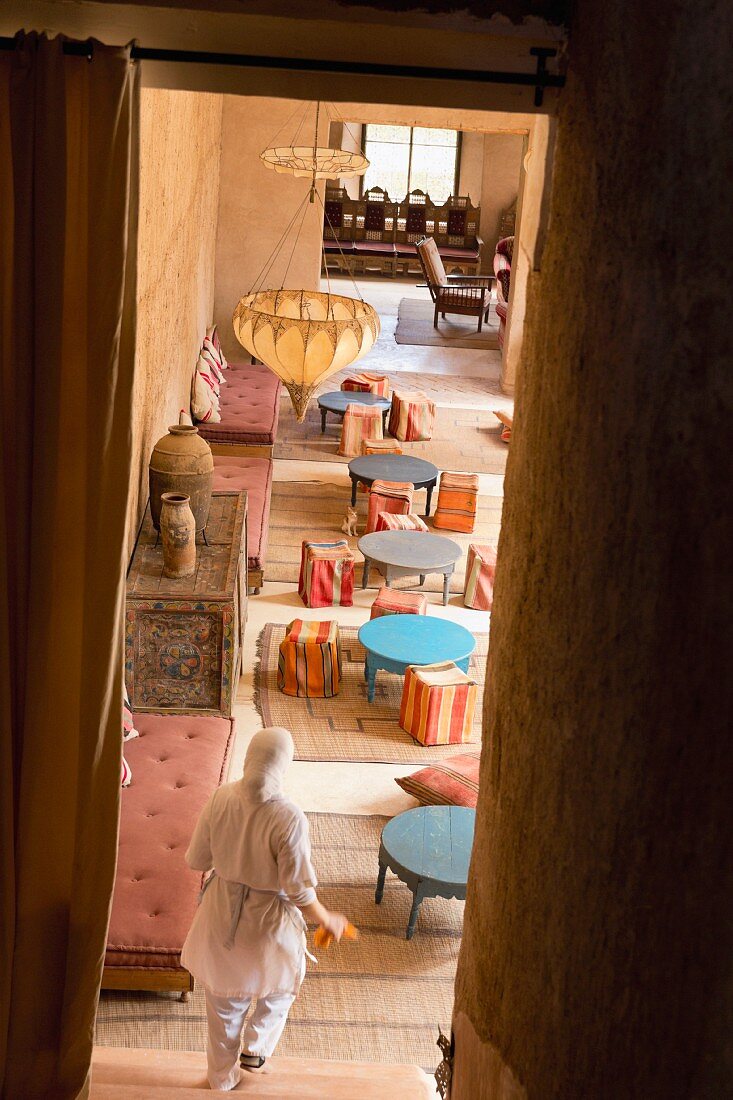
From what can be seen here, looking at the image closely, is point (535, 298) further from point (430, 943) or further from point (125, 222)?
point (430, 943)

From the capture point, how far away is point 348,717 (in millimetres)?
7273

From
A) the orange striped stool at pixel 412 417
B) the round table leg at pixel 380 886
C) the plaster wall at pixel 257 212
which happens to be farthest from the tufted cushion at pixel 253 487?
the plaster wall at pixel 257 212

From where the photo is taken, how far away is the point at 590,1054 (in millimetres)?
2008

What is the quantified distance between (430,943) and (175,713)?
201 cm

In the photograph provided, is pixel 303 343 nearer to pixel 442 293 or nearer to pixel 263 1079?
pixel 263 1079

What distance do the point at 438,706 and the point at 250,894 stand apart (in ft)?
9.87

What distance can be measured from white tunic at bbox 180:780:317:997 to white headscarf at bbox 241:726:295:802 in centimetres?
3

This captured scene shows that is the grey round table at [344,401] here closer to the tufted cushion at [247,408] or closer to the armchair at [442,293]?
the tufted cushion at [247,408]

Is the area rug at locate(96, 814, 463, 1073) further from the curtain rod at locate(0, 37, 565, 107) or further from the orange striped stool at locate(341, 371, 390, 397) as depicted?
the orange striped stool at locate(341, 371, 390, 397)

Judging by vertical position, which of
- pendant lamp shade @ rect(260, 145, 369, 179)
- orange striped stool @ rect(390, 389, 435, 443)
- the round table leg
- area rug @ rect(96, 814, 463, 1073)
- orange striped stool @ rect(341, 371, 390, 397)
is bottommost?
area rug @ rect(96, 814, 463, 1073)

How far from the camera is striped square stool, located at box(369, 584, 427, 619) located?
8141 mm

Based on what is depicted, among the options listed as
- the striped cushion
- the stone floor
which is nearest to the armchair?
the stone floor

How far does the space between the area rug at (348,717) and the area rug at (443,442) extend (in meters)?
4.39

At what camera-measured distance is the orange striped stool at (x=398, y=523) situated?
9.53 metres
